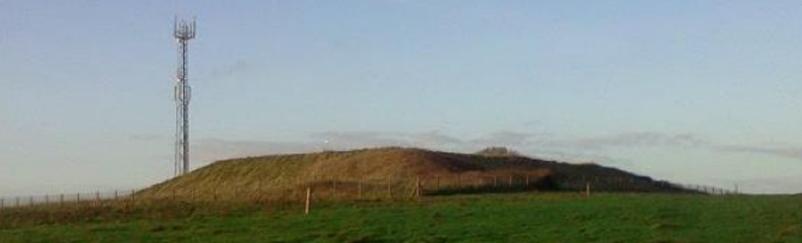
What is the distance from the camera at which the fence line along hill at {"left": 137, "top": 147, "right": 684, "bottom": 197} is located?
281ft

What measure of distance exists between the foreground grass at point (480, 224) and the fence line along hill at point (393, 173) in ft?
62.3

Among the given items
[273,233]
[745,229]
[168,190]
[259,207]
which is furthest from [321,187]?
[745,229]

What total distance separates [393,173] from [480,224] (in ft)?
133

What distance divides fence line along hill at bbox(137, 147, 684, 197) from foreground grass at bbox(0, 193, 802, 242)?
19.0 m

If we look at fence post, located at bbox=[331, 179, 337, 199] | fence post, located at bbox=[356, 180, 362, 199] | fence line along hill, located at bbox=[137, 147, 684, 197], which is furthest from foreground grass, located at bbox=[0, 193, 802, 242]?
fence line along hill, located at bbox=[137, 147, 684, 197]

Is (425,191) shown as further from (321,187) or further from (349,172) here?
(349,172)

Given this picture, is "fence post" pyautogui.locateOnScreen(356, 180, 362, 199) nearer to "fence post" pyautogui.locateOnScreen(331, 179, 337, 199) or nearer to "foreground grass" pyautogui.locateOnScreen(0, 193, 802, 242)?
"fence post" pyautogui.locateOnScreen(331, 179, 337, 199)

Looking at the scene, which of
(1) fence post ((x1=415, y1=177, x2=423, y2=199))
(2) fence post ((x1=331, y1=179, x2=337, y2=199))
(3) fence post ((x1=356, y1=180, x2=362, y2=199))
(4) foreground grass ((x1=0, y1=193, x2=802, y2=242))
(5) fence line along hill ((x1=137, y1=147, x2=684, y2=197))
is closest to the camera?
(4) foreground grass ((x1=0, y1=193, x2=802, y2=242))

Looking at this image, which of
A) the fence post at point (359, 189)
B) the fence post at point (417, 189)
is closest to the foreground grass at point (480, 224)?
the fence post at point (359, 189)

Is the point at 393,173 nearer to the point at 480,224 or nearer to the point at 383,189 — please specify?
the point at 383,189

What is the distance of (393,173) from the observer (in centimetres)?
9188

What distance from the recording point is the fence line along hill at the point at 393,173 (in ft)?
281

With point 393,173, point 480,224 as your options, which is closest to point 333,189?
point 393,173

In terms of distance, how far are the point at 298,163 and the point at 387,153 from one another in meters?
8.16
